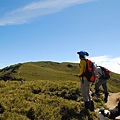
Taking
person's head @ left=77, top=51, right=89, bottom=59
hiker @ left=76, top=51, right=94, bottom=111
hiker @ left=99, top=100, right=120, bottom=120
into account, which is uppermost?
person's head @ left=77, top=51, right=89, bottom=59

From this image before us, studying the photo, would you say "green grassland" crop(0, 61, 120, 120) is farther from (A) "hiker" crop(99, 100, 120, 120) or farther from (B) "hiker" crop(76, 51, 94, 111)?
(A) "hiker" crop(99, 100, 120, 120)

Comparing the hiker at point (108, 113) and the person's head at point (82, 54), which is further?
the person's head at point (82, 54)

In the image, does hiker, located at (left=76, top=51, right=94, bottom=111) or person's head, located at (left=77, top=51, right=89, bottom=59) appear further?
person's head, located at (left=77, top=51, right=89, bottom=59)

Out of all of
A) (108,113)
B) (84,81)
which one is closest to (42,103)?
(84,81)

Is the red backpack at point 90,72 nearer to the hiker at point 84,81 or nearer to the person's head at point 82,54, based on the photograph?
the hiker at point 84,81

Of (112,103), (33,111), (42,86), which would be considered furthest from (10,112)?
(112,103)

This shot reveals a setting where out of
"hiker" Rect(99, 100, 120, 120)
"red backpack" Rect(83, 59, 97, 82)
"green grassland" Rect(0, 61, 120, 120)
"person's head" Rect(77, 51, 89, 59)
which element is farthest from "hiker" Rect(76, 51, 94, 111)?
"hiker" Rect(99, 100, 120, 120)

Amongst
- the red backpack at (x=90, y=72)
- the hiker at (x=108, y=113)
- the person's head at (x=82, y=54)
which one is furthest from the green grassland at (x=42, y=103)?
the person's head at (x=82, y=54)

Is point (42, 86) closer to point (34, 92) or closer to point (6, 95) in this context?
point (34, 92)

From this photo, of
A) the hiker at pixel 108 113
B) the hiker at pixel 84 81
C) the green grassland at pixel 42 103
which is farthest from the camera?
the hiker at pixel 84 81

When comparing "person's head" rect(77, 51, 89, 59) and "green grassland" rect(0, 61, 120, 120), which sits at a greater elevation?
"person's head" rect(77, 51, 89, 59)

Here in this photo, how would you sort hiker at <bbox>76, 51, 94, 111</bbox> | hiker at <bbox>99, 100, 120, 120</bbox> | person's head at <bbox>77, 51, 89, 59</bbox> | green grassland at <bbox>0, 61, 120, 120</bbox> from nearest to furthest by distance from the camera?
1. hiker at <bbox>99, 100, 120, 120</bbox>
2. green grassland at <bbox>0, 61, 120, 120</bbox>
3. hiker at <bbox>76, 51, 94, 111</bbox>
4. person's head at <bbox>77, 51, 89, 59</bbox>

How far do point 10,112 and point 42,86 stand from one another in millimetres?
5035

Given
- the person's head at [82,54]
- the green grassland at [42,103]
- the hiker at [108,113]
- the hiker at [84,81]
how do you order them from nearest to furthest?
the hiker at [108,113] < the green grassland at [42,103] < the hiker at [84,81] < the person's head at [82,54]
